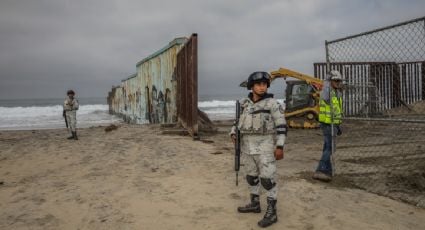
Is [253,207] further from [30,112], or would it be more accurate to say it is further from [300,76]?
[30,112]

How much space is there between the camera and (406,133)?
1215cm

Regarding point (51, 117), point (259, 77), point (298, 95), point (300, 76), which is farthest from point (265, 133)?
point (51, 117)

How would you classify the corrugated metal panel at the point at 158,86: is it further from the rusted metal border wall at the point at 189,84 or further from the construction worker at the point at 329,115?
the construction worker at the point at 329,115

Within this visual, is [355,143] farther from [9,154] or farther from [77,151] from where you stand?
[9,154]

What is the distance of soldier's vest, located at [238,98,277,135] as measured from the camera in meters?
4.08

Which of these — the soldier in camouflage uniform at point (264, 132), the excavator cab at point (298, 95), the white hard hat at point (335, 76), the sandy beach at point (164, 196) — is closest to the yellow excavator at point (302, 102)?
the excavator cab at point (298, 95)

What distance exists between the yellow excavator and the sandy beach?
251 inches

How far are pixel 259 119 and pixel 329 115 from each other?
2288 mm

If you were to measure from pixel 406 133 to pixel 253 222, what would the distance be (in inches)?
397

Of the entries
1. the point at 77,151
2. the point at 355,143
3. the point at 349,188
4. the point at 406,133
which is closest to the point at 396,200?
the point at 349,188

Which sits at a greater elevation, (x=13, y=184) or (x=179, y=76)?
(x=179, y=76)

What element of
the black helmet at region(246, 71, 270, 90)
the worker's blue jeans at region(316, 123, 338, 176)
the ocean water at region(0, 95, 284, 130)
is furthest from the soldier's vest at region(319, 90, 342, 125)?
the ocean water at region(0, 95, 284, 130)

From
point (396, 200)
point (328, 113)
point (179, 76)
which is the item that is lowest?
point (396, 200)

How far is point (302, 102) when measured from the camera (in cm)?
1461
